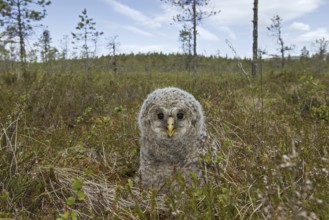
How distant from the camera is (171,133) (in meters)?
3.63

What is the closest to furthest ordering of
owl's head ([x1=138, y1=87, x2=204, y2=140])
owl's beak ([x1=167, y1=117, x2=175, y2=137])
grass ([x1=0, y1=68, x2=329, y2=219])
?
grass ([x1=0, y1=68, x2=329, y2=219]) < owl's beak ([x1=167, y1=117, x2=175, y2=137]) < owl's head ([x1=138, y1=87, x2=204, y2=140])

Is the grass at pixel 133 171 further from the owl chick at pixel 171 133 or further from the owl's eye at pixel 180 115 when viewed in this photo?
the owl's eye at pixel 180 115

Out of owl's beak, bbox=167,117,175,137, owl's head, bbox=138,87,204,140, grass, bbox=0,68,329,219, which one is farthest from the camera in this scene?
owl's head, bbox=138,87,204,140

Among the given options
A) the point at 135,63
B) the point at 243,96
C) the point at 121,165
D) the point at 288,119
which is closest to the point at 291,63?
the point at 135,63

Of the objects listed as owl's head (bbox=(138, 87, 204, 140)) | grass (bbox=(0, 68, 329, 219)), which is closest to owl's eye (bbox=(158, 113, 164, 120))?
owl's head (bbox=(138, 87, 204, 140))

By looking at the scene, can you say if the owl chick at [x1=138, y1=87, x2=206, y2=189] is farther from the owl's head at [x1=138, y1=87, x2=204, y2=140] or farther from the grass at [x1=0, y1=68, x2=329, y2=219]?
the grass at [x1=0, y1=68, x2=329, y2=219]

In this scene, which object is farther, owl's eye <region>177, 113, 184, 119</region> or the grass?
owl's eye <region>177, 113, 184, 119</region>

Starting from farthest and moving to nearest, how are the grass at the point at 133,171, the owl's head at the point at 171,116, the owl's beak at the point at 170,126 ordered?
the owl's head at the point at 171,116 < the owl's beak at the point at 170,126 < the grass at the point at 133,171

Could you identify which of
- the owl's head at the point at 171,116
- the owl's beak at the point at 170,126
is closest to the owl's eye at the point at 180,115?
the owl's head at the point at 171,116

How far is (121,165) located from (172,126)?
1794mm

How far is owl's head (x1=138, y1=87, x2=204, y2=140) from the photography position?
12.4 feet

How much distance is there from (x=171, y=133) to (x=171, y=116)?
0.19m

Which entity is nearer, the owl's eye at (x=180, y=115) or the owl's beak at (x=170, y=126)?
the owl's beak at (x=170, y=126)

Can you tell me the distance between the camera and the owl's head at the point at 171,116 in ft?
12.4
